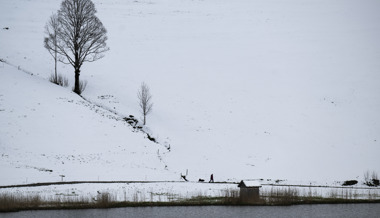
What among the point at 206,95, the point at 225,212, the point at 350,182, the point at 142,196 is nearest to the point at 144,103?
the point at 206,95

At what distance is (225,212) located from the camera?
30.6 meters

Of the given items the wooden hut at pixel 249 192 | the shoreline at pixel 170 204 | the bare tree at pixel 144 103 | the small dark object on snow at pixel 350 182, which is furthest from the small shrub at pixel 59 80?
the small dark object on snow at pixel 350 182

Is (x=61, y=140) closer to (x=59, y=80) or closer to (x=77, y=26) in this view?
(x=59, y=80)

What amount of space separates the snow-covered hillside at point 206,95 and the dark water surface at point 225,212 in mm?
7899

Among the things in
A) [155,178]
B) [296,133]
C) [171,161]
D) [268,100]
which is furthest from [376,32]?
[155,178]

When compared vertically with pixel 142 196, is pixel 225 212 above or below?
below

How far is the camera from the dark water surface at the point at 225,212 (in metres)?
29.0

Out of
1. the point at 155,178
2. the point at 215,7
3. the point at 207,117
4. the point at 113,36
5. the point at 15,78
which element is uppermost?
the point at 215,7

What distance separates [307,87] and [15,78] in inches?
1798

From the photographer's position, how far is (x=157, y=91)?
66938 mm

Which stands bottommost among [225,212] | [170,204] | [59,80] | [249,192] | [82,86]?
[225,212]

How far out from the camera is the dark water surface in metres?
29.0

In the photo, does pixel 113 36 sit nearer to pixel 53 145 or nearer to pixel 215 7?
pixel 215 7

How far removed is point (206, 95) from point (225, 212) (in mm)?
37956
